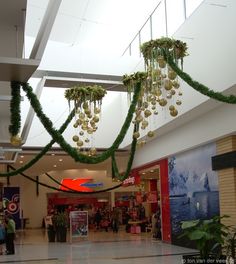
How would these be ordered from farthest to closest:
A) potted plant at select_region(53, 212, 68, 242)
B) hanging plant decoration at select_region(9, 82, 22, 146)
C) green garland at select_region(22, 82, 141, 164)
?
1. potted plant at select_region(53, 212, 68, 242)
2. green garland at select_region(22, 82, 141, 164)
3. hanging plant decoration at select_region(9, 82, 22, 146)

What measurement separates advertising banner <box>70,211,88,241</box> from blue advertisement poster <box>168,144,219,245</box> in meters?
4.93

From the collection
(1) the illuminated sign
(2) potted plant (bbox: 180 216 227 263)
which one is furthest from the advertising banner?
(1) the illuminated sign

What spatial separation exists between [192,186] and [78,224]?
23.5 ft

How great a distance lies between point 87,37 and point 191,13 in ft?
14.1

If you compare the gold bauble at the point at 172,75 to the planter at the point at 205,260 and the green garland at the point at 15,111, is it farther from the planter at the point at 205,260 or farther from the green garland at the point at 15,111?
the planter at the point at 205,260

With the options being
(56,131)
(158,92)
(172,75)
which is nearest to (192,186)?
(158,92)

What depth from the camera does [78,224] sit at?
20656 millimetres

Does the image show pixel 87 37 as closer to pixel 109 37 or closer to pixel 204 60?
pixel 109 37

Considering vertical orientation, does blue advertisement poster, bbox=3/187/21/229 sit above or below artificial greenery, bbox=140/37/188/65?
below

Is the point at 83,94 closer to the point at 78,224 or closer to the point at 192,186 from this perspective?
the point at 192,186

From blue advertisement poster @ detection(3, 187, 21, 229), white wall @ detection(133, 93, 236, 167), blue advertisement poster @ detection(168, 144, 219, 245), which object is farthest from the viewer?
blue advertisement poster @ detection(3, 187, 21, 229)

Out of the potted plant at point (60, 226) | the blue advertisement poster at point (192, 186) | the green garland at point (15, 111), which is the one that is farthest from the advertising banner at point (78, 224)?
the green garland at point (15, 111)

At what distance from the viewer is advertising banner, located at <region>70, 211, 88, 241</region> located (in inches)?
803

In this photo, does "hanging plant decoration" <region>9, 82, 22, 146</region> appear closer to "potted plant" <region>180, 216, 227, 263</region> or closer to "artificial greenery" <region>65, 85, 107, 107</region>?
"artificial greenery" <region>65, 85, 107, 107</region>
